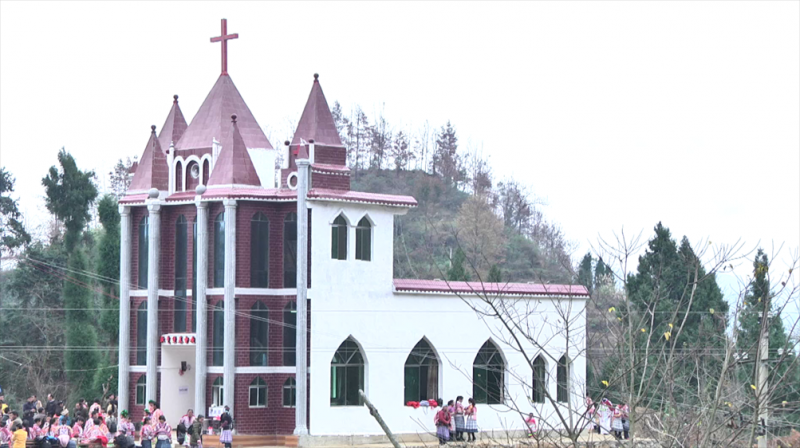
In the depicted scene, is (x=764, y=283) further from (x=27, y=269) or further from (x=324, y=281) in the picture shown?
(x=27, y=269)

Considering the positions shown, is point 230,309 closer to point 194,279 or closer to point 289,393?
point 194,279

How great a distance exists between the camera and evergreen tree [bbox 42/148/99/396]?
47281mm

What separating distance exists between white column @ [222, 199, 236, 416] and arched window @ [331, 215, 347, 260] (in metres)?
2.81

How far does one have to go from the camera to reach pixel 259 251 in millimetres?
34531

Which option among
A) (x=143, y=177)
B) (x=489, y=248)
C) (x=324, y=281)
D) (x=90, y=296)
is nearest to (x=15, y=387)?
(x=90, y=296)

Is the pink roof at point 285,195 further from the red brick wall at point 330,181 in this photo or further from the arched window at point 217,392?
the arched window at point 217,392

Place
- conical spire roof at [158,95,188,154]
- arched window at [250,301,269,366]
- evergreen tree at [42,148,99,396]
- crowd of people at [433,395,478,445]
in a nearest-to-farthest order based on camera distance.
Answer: crowd of people at [433,395,478,445], arched window at [250,301,269,366], conical spire roof at [158,95,188,154], evergreen tree at [42,148,99,396]

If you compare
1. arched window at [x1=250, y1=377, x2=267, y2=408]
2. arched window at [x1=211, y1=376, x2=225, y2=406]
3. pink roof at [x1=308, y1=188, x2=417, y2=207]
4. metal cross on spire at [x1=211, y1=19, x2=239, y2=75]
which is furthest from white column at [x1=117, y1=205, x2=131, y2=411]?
pink roof at [x1=308, y1=188, x2=417, y2=207]

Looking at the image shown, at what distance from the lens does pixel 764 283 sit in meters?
14.7

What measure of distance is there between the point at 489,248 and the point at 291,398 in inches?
1517

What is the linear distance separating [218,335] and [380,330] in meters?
4.63

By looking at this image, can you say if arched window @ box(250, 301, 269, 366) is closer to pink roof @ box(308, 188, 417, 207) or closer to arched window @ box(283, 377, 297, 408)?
arched window @ box(283, 377, 297, 408)

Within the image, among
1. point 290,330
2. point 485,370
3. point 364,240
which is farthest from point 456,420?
point 364,240

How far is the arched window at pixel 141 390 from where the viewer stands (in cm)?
3569
